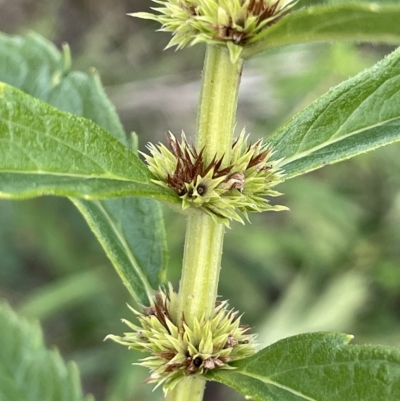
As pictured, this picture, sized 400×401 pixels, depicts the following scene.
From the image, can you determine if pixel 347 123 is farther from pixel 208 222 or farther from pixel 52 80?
pixel 52 80

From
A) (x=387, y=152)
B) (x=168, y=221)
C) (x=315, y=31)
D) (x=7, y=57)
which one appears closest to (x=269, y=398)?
(x=315, y=31)

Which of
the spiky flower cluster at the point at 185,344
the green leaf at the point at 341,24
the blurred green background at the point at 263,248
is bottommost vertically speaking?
the spiky flower cluster at the point at 185,344

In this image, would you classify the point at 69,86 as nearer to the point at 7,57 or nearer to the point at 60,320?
the point at 7,57

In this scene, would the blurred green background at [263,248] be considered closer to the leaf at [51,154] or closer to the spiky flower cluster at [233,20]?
the spiky flower cluster at [233,20]

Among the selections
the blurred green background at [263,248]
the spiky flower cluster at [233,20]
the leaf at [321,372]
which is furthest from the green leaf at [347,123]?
the blurred green background at [263,248]

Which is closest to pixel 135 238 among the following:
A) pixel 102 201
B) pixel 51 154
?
pixel 102 201

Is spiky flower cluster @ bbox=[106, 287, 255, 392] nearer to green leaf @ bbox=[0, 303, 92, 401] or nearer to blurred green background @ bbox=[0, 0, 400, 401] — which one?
green leaf @ bbox=[0, 303, 92, 401]

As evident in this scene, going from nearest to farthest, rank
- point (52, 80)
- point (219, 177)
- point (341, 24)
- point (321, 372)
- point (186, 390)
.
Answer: point (341, 24) → point (321, 372) → point (219, 177) → point (186, 390) → point (52, 80)
